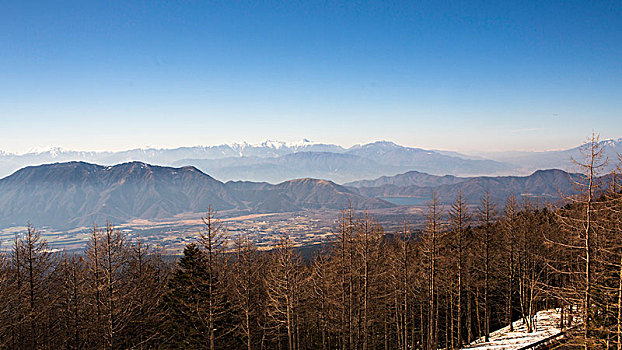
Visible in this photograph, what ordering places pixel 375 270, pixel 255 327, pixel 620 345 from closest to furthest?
1. pixel 620 345
2. pixel 375 270
3. pixel 255 327

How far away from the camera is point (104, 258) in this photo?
21234 millimetres

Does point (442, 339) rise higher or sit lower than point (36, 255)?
lower

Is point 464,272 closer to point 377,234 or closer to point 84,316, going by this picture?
point 377,234

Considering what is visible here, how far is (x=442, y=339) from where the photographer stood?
37312 millimetres

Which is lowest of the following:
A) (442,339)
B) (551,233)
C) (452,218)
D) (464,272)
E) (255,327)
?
(442,339)

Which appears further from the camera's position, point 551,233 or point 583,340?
point 551,233

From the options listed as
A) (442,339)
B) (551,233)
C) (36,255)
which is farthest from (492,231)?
(36,255)

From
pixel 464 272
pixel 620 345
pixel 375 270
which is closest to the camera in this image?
pixel 620 345

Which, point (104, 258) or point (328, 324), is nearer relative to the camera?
point (104, 258)

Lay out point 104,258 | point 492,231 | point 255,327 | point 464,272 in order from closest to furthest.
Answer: point 104,258
point 464,272
point 255,327
point 492,231

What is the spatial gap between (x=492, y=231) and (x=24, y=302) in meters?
38.3

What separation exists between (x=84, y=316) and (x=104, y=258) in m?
4.14

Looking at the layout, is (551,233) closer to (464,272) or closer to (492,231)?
(492,231)

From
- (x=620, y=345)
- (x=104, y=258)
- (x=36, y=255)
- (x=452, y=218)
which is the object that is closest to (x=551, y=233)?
(x=452, y=218)
